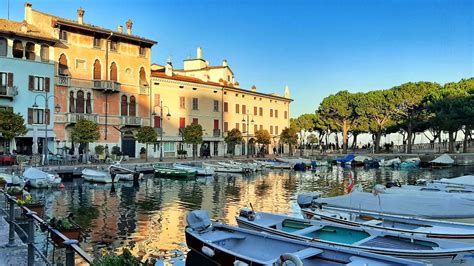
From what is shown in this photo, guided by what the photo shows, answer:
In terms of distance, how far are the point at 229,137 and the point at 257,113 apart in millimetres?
14258

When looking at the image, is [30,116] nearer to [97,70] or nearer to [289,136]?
[97,70]

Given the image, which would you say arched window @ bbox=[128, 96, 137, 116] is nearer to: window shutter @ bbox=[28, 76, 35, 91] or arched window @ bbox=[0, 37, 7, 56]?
window shutter @ bbox=[28, 76, 35, 91]

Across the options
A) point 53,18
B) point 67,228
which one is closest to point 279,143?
point 53,18

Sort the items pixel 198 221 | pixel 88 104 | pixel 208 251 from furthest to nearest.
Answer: pixel 88 104 → pixel 198 221 → pixel 208 251

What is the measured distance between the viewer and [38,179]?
34.4m

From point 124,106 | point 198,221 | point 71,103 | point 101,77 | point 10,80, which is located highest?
point 101,77

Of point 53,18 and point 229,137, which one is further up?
point 53,18

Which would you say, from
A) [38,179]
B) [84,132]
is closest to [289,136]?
[84,132]

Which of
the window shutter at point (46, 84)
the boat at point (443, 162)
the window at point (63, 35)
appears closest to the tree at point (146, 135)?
the window shutter at point (46, 84)

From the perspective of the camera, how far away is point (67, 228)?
11.1 meters

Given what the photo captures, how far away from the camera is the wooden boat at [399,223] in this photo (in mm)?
12789

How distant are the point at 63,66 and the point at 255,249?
46686 millimetres

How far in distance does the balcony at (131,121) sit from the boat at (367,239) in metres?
44.9

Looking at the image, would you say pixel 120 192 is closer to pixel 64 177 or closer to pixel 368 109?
pixel 64 177
